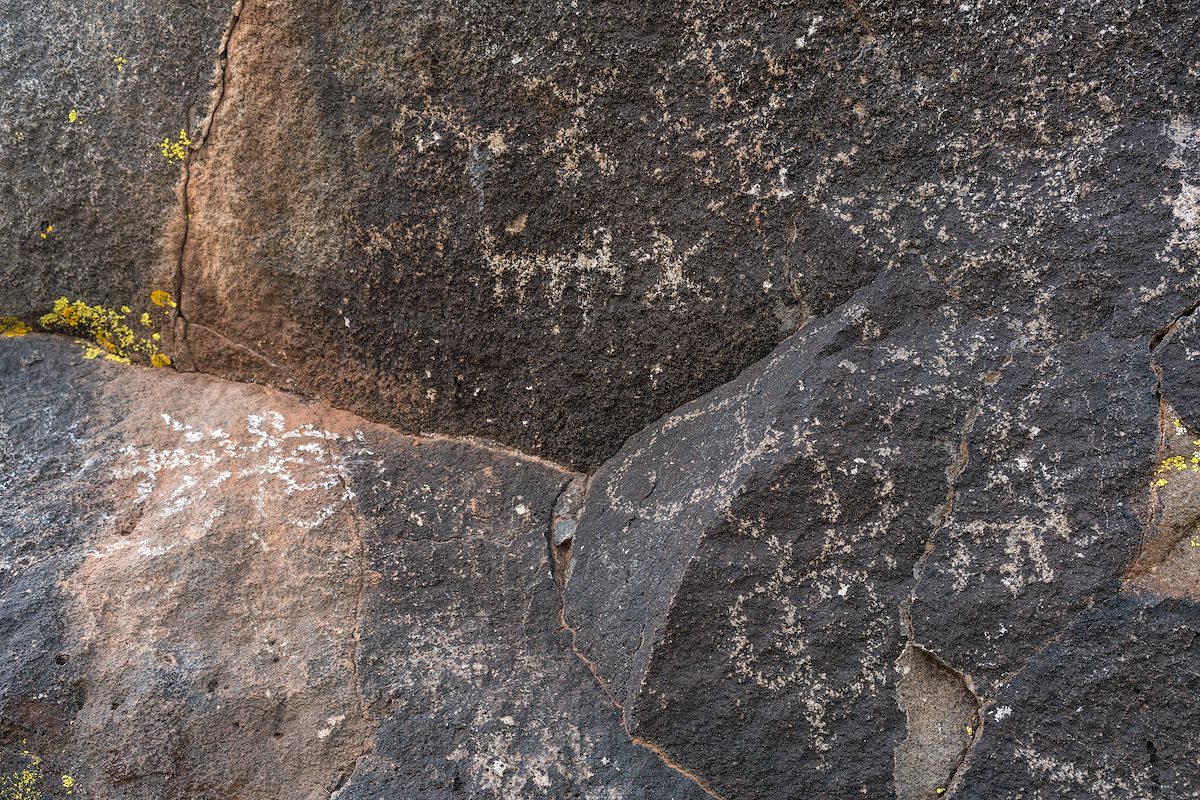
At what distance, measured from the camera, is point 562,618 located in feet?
5.35

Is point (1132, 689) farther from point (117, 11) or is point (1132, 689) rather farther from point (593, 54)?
point (117, 11)

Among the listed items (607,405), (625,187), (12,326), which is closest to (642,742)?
(607,405)

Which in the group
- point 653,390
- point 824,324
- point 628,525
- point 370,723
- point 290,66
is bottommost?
point 370,723

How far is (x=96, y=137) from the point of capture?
1742 millimetres

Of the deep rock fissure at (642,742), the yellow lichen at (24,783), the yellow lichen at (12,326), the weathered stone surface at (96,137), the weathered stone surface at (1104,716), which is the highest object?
the weathered stone surface at (96,137)

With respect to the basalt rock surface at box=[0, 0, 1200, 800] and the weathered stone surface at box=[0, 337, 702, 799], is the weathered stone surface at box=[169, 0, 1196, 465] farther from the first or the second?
the weathered stone surface at box=[0, 337, 702, 799]

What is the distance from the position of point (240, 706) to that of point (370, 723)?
195 millimetres

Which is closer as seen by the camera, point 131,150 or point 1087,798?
point 1087,798

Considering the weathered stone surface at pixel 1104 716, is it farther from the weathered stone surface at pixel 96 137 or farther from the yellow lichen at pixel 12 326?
the yellow lichen at pixel 12 326

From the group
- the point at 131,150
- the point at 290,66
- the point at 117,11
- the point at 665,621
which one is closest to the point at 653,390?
the point at 665,621

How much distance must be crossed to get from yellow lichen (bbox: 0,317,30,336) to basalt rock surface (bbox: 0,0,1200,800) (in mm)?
22

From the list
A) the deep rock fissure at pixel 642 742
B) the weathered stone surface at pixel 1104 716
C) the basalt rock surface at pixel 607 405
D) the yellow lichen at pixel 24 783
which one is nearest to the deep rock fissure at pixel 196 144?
the basalt rock surface at pixel 607 405

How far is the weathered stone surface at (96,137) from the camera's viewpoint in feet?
5.55

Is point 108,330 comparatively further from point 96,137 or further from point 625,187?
point 625,187
